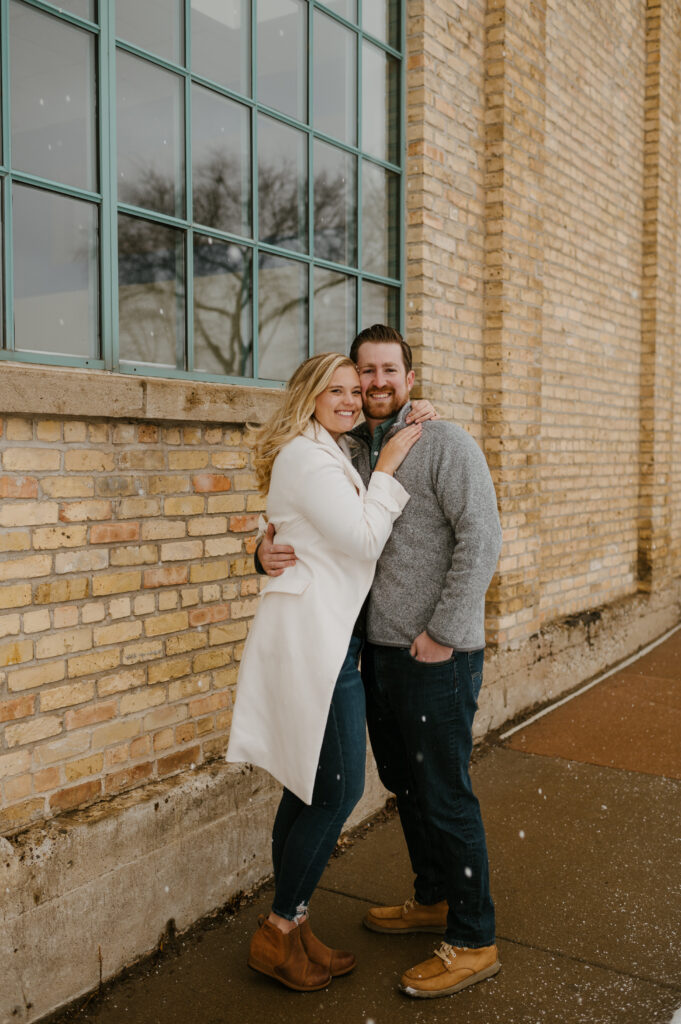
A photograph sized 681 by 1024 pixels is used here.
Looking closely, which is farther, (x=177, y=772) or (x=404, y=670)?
(x=177, y=772)

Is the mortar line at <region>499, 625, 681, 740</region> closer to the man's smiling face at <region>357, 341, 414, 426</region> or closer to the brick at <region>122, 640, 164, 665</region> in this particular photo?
the brick at <region>122, 640, 164, 665</region>

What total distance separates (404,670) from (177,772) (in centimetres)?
114

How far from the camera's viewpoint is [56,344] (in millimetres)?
3215

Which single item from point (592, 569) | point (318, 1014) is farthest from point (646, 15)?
point (318, 1014)

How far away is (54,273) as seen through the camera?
10.5ft

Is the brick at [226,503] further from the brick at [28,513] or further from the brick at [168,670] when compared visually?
the brick at [28,513]

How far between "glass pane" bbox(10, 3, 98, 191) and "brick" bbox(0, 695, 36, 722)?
1.69 metres

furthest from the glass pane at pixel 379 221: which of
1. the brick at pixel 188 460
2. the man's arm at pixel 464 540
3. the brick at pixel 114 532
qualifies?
the man's arm at pixel 464 540

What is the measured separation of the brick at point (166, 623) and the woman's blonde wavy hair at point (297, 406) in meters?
0.87

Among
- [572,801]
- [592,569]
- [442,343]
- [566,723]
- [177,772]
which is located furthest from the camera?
[592,569]

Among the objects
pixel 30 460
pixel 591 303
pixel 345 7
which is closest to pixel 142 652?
pixel 30 460

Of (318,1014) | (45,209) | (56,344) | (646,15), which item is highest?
(646,15)

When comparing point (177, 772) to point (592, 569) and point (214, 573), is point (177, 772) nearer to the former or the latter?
point (214, 573)

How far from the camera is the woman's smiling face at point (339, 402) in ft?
9.44
